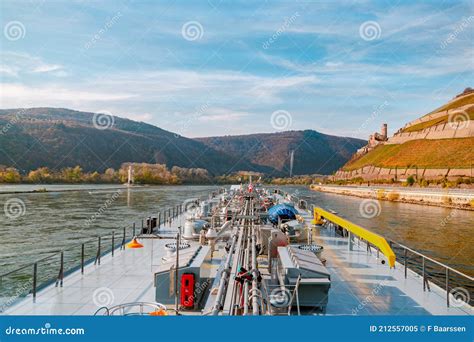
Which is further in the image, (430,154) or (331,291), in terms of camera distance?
(430,154)

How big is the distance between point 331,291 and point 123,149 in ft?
379

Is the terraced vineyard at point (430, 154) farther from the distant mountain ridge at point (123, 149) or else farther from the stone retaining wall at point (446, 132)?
the distant mountain ridge at point (123, 149)

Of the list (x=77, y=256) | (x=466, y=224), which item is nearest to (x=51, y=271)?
(x=77, y=256)

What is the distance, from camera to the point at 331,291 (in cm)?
860

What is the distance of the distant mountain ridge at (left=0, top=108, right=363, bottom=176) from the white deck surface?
2830 cm

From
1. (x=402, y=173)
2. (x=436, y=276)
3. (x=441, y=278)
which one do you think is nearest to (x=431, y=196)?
(x=436, y=276)

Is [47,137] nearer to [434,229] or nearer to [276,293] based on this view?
[434,229]

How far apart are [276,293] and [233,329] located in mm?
2838

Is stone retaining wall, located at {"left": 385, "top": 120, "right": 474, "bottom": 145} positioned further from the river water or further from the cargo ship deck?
the cargo ship deck

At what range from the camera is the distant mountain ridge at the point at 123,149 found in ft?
286

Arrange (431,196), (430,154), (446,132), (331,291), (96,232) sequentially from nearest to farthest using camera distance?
(331,291), (96,232), (431,196), (430,154), (446,132)

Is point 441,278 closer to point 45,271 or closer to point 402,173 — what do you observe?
point 45,271

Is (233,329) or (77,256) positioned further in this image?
(77,256)

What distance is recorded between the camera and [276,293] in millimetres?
6746
